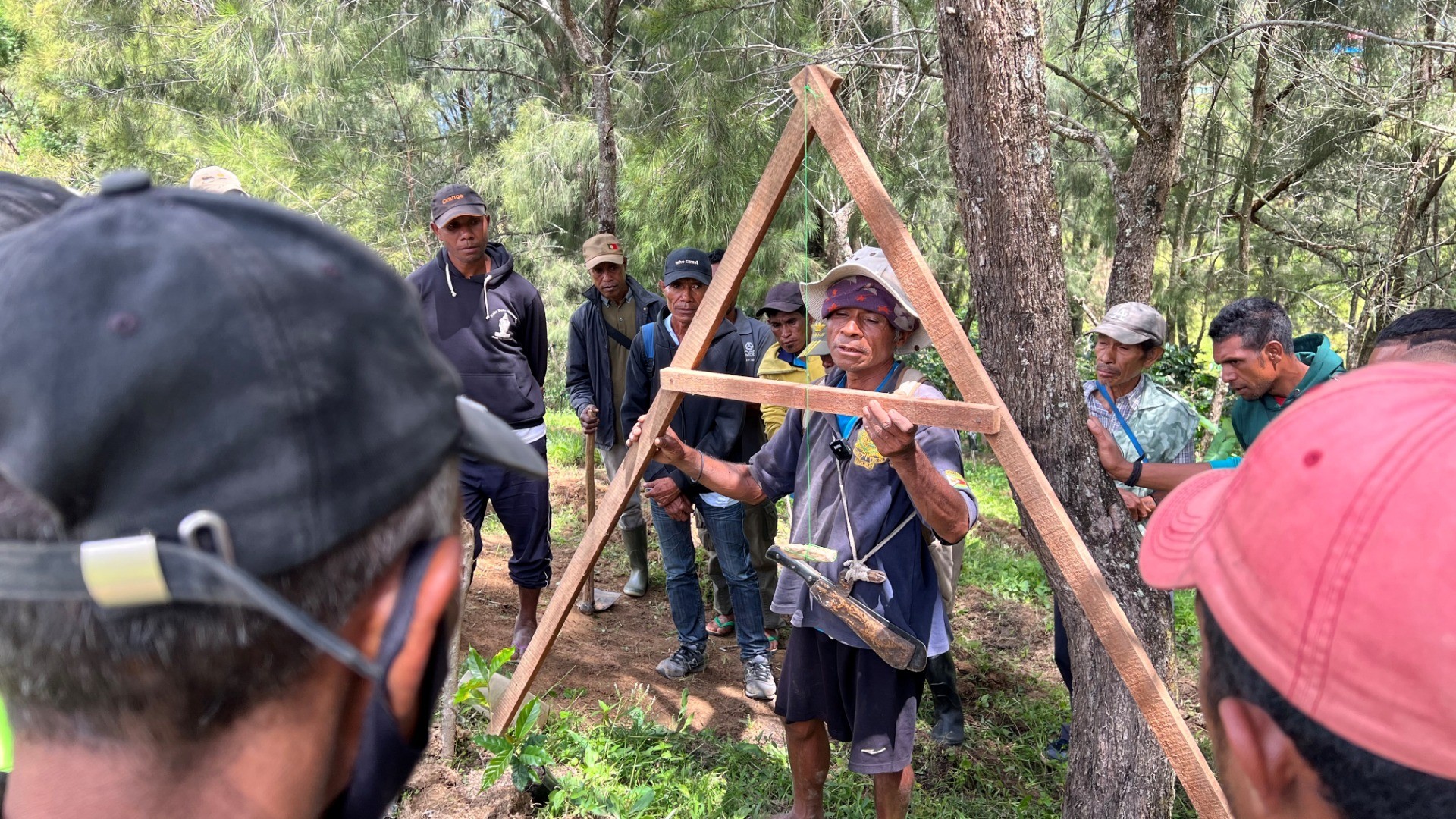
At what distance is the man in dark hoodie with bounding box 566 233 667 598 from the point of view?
15.5 ft

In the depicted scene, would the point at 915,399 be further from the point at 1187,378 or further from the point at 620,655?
the point at 1187,378

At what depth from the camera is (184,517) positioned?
0.52m

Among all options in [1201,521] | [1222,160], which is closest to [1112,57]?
[1222,160]

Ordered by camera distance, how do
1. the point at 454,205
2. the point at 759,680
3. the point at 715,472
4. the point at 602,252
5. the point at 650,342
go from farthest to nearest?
the point at 602,252
the point at 650,342
the point at 759,680
the point at 454,205
the point at 715,472

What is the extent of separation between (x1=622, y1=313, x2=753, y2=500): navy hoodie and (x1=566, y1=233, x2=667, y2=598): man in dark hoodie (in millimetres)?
313

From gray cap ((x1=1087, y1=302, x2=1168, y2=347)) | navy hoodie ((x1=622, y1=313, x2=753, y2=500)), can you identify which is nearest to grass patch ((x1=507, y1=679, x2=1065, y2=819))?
navy hoodie ((x1=622, y1=313, x2=753, y2=500))

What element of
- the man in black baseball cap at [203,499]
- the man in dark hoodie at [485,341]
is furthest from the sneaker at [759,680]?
the man in black baseball cap at [203,499]

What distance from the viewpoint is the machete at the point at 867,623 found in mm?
2363

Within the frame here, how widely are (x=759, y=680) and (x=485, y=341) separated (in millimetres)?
1939

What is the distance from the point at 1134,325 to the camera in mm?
3346

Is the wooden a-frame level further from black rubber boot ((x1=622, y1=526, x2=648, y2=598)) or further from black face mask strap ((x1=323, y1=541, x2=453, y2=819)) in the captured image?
black rubber boot ((x1=622, y1=526, x2=648, y2=598))

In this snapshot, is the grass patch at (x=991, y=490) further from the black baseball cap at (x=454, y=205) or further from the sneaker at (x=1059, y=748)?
the black baseball cap at (x=454, y=205)

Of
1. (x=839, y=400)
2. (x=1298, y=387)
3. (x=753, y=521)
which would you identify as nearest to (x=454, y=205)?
(x=753, y=521)

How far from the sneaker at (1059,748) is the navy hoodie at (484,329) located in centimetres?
255
